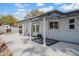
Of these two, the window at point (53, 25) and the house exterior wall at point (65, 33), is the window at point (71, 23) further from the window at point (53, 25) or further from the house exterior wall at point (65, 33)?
the window at point (53, 25)

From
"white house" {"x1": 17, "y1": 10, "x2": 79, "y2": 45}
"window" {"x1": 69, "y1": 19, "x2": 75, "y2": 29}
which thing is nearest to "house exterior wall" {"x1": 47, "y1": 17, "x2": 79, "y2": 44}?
"white house" {"x1": 17, "y1": 10, "x2": 79, "y2": 45}

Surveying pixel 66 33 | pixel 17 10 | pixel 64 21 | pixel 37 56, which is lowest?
pixel 37 56

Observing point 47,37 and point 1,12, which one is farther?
point 47,37

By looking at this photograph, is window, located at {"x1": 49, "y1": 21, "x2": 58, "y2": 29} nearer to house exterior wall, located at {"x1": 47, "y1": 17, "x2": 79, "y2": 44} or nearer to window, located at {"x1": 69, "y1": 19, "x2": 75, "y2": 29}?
house exterior wall, located at {"x1": 47, "y1": 17, "x2": 79, "y2": 44}

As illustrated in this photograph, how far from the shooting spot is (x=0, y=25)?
1114 centimetres

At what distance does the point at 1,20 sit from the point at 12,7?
1820 mm

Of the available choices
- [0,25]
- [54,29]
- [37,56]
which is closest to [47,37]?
[54,29]

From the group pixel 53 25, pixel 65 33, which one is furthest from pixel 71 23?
pixel 53 25

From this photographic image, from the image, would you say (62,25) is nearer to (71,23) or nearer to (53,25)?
(71,23)

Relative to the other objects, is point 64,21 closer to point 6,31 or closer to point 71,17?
point 71,17

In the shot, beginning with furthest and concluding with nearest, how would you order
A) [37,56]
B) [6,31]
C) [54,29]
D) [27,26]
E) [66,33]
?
[27,26] < [6,31] < [54,29] < [66,33] < [37,56]

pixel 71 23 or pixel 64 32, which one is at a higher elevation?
pixel 71 23

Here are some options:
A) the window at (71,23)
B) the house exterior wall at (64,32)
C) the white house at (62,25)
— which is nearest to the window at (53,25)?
the white house at (62,25)

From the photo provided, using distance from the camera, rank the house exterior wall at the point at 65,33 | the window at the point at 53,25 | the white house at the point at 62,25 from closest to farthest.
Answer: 1. the white house at the point at 62,25
2. the house exterior wall at the point at 65,33
3. the window at the point at 53,25
